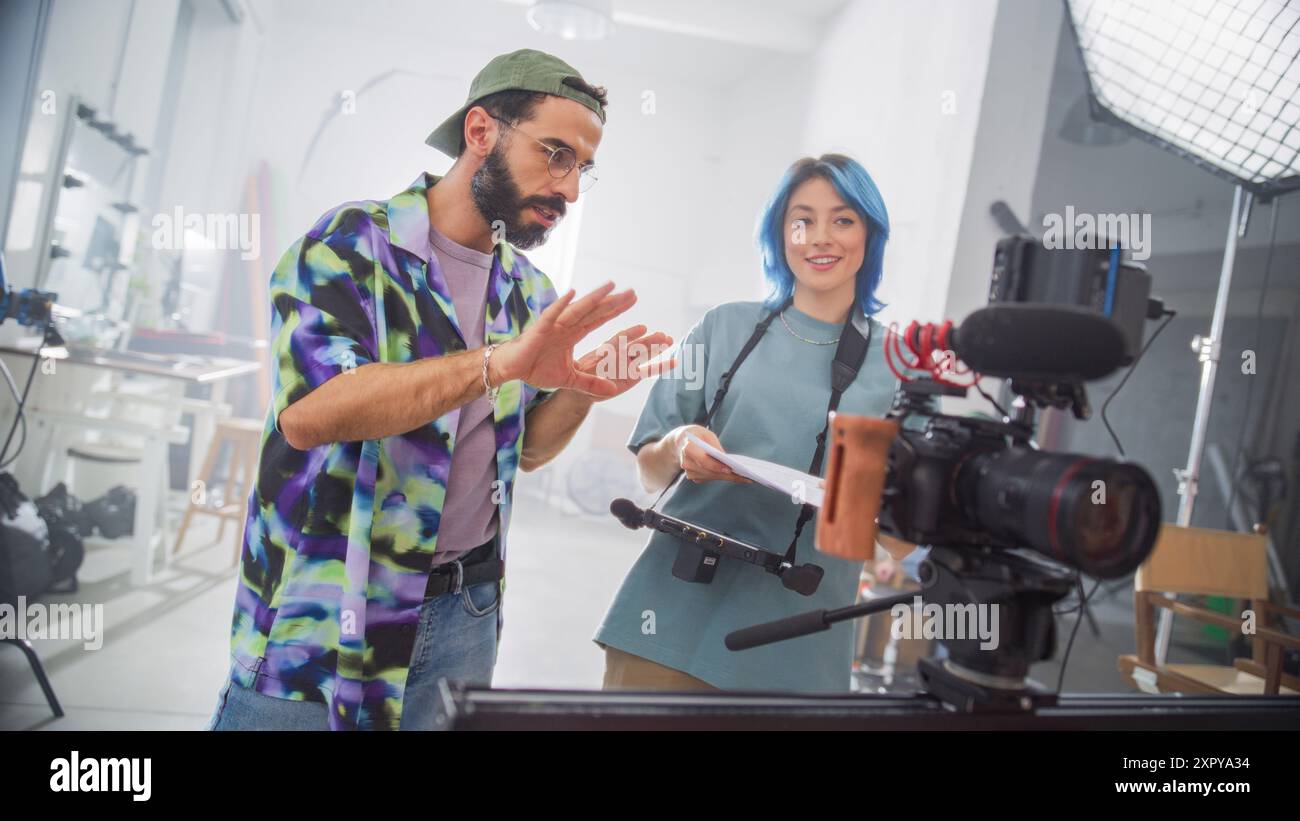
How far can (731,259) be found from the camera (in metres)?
4.53

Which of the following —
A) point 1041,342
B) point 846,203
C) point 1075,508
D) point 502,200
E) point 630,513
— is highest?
point 846,203

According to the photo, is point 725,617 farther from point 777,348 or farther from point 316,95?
point 316,95

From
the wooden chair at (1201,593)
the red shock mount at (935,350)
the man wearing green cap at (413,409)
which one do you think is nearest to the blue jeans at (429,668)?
the man wearing green cap at (413,409)

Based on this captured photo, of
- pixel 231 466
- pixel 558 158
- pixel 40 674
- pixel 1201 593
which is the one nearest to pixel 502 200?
pixel 558 158

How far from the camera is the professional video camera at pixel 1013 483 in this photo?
1.86 ft

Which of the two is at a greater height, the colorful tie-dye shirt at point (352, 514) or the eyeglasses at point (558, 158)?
the eyeglasses at point (558, 158)

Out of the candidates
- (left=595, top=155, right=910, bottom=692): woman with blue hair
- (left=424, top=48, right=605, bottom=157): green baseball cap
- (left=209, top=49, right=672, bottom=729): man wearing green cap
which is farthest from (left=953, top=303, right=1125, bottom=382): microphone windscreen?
(left=424, top=48, right=605, bottom=157): green baseball cap

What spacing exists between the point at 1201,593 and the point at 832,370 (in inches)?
83.5

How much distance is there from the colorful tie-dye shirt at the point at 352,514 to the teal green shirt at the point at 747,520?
31cm

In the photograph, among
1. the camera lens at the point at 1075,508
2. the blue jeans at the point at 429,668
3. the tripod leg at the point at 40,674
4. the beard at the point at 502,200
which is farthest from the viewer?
the tripod leg at the point at 40,674

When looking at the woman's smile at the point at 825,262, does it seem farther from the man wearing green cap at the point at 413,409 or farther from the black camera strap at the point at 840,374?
the man wearing green cap at the point at 413,409

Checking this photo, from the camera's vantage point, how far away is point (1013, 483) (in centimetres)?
59

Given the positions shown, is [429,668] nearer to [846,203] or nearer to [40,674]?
[846,203]

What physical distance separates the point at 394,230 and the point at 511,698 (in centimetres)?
69
